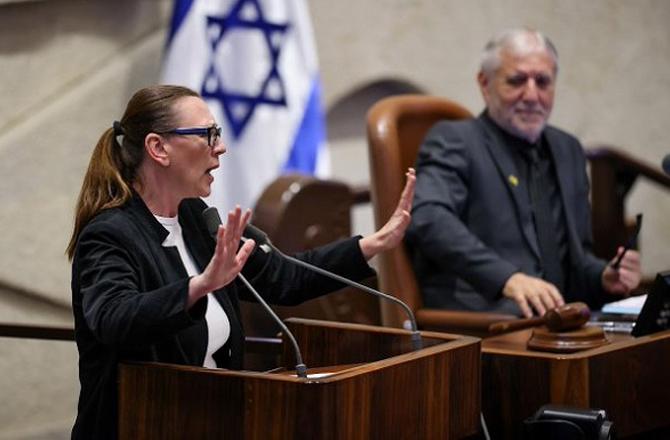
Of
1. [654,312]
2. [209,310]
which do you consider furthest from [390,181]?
[209,310]

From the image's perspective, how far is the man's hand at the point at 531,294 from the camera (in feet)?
11.2

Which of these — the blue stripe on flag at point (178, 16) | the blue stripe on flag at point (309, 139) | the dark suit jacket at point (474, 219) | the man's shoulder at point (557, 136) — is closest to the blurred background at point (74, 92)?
the blue stripe on flag at point (178, 16)

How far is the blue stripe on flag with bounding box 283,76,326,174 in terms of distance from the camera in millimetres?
4918

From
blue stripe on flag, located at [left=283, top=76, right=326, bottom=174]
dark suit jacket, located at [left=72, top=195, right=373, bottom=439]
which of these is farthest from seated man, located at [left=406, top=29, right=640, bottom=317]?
blue stripe on flag, located at [left=283, top=76, right=326, bottom=174]

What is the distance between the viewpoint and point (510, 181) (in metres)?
3.90

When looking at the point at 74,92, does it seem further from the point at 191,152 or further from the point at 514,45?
the point at 191,152

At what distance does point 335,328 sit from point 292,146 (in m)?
2.28

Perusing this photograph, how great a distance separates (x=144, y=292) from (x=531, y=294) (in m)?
1.35

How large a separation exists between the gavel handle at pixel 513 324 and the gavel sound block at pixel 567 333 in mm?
233

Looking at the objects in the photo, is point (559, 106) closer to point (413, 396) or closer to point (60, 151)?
point (60, 151)

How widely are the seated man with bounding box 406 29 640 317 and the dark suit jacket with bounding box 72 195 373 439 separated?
0.89m

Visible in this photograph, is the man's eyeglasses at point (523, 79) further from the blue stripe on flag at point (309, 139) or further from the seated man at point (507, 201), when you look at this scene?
the blue stripe on flag at point (309, 139)

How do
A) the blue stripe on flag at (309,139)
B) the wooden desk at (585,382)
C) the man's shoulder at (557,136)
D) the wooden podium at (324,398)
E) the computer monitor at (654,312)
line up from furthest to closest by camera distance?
1. the blue stripe on flag at (309,139)
2. the man's shoulder at (557,136)
3. the computer monitor at (654,312)
4. the wooden desk at (585,382)
5. the wooden podium at (324,398)

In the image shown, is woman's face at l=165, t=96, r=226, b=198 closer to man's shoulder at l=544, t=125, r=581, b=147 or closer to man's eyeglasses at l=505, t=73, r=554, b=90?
man's eyeglasses at l=505, t=73, r=554, b=90
